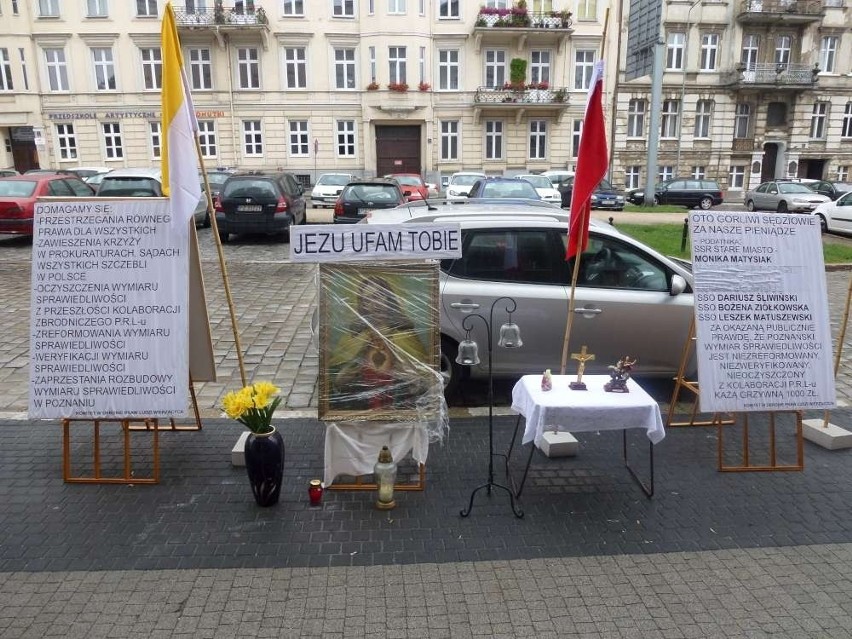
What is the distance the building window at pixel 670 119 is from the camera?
124 feet

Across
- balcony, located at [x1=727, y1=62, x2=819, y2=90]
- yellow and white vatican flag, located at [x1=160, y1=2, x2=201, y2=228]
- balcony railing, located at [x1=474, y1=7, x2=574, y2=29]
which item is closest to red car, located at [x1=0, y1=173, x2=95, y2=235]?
yellow and white vatican flag, located at [x1=160, y1=2, x2=201, y2=228]

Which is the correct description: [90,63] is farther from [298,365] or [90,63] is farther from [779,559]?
[779,559]

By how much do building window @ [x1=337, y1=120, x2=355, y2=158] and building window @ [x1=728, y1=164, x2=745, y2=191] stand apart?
22.7 m

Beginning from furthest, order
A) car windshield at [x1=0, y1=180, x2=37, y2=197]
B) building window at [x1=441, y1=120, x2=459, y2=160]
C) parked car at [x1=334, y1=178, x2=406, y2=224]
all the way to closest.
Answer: building window at [x1=441, y1=120, x2=459, y2=160], parked car at [x1=334, y1=178, x2=406, y2=224], car windshield at [x1=0, y1=180, x2=37, y2=197]

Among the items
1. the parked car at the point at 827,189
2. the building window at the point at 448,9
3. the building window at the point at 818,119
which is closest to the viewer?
the parked car at the point at 827,189

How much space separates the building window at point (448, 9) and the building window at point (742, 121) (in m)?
17.6

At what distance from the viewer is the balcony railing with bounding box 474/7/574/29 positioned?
33.9m

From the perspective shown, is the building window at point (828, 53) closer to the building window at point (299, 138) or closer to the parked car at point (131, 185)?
the building window at point (299, 138)

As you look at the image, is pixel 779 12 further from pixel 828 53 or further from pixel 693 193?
pixel 693 193

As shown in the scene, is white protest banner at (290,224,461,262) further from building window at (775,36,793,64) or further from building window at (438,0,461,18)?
building window at (775,36,793,64)

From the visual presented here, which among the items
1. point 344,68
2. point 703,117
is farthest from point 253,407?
point 703,117

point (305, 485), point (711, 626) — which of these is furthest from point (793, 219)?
point (305, 485)

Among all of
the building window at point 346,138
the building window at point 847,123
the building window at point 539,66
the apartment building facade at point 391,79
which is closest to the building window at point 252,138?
the apartment building facade at point 391,79

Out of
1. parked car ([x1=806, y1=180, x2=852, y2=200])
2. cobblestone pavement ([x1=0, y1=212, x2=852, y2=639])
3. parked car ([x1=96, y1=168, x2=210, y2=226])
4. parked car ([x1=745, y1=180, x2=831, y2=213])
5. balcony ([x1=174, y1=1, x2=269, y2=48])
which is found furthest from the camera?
balcony ([x1=174, y1=1, x2=269, y2=48])
